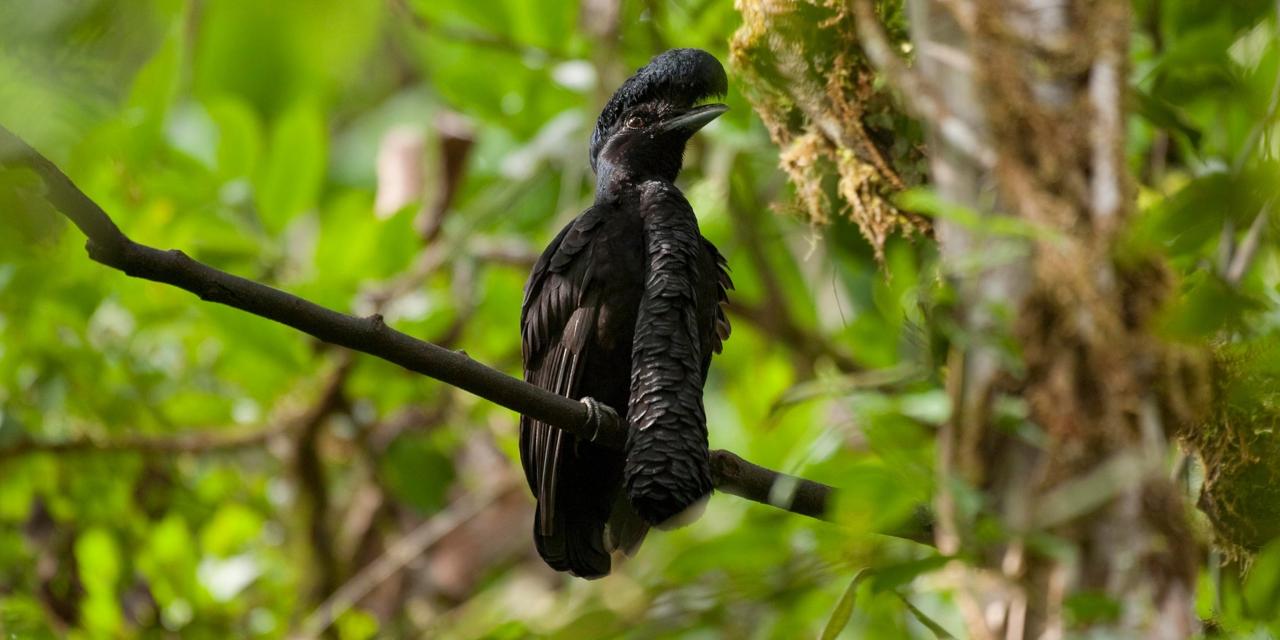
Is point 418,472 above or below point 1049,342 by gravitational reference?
above

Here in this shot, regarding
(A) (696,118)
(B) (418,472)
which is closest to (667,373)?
(A) (696,118)

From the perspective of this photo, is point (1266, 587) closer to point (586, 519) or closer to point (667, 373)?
point (667, 373)

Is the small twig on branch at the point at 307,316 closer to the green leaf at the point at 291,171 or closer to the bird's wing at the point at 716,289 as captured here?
the bird's wing at the point at 716,289

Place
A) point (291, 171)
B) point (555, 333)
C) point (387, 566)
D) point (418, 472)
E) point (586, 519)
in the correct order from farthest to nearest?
point (418, 472), point (387, 566), point (291, 171), point (586, 519), point (555, 333)

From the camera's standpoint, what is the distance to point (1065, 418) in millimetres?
2252

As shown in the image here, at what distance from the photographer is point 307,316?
82.4 inches

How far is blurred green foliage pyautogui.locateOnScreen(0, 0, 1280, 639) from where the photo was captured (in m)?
3.10

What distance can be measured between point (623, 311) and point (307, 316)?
A: 3.90 feet

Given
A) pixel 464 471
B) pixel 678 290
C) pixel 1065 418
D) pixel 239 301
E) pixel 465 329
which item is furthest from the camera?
pixel 464 471

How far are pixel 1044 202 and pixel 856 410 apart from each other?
0.54 metres

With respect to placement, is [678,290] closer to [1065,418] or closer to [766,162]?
Answer: [1065,418]

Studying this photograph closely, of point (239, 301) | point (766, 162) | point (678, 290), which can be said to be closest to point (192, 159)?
point (766, 162)

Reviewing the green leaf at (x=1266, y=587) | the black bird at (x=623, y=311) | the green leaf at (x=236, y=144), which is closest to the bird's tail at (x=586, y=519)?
the black bird at (x=623, y=311)

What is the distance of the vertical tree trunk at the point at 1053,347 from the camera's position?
6.90 ft
